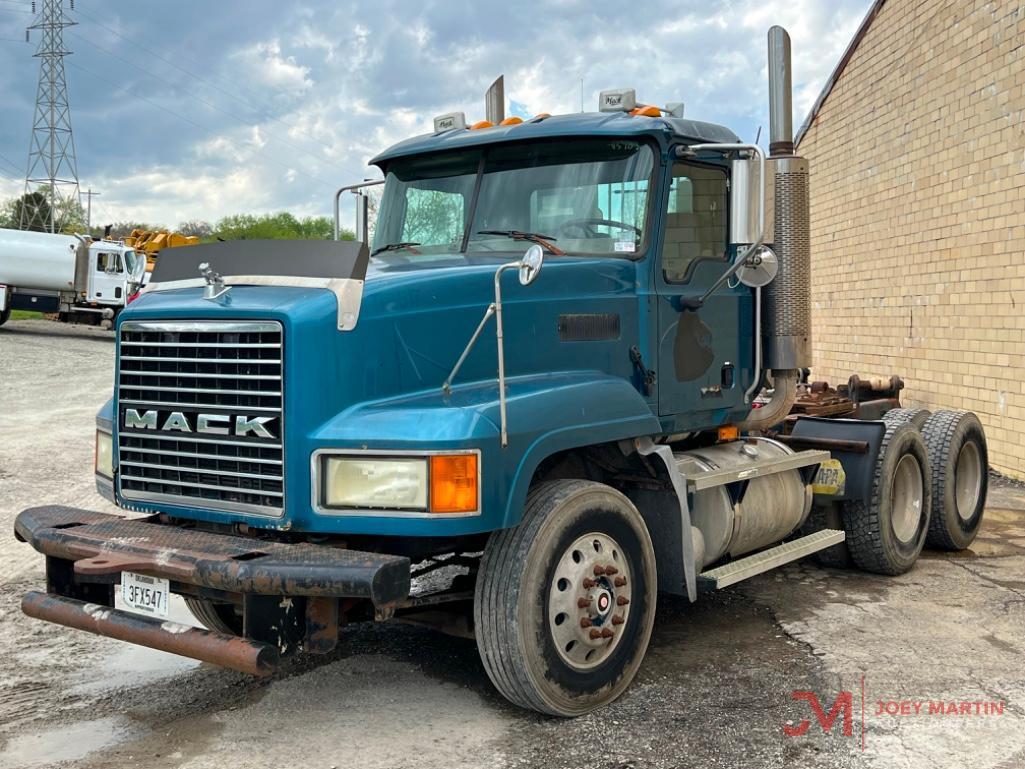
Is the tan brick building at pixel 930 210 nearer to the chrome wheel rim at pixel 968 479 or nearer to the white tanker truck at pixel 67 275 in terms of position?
the chrome wheel rim at pixel 968 479

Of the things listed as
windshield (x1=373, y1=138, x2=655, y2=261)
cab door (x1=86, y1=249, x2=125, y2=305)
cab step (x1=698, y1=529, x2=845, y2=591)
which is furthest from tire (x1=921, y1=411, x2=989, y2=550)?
cab door (x1=86, y1=249, x2=125, y2=305)

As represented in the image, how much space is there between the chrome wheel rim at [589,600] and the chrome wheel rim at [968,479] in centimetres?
450

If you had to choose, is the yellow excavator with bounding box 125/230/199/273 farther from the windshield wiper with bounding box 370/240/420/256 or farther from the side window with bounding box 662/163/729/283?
the side window with bounding box 662/163/729/283

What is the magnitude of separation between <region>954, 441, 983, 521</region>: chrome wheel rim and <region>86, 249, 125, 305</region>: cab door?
88.4 feet

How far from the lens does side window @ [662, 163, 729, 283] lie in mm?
5691

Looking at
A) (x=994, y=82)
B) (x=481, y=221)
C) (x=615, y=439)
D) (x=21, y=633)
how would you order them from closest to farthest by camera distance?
(x=615, y=439) → (x=481, y=221) → (x=21, y=633) → (x=994, y=82)

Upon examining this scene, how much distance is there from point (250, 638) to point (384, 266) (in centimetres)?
194

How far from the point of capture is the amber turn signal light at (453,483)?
4.13 meters

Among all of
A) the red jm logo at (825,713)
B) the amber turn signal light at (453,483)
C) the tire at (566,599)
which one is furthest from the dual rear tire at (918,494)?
the amber turn signal light at (453,483)

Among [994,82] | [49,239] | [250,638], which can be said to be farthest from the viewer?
[49,239]

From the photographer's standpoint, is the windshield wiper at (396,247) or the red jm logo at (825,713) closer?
the red jm logo at (825,713)

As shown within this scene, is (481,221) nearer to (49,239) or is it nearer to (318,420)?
→ (318,420)

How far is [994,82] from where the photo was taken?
467 inches

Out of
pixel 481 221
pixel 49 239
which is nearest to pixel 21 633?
pixel 481 221
